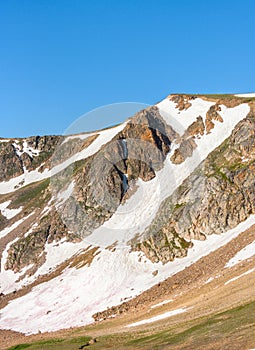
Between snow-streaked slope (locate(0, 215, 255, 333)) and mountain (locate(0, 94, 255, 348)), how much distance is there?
0.30 metres

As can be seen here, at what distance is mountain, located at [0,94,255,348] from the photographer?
60500mm

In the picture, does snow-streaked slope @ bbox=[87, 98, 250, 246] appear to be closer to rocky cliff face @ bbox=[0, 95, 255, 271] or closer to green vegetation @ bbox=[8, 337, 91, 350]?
rocky cliff face @ bbox=[0, 95, 255, 271]

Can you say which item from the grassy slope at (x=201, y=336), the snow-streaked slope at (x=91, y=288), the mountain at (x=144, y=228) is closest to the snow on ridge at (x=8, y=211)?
the mountain at (x=144, y=228)

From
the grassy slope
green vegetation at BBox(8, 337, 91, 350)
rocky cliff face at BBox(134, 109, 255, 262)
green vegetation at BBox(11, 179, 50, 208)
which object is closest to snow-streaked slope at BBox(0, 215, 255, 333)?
rocky cliff face at BBox(134, 109, 255, 262)

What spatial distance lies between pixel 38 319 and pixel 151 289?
23.0 meters

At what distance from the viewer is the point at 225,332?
2712cm

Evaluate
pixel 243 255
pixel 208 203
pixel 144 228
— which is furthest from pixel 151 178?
pixel 243 255

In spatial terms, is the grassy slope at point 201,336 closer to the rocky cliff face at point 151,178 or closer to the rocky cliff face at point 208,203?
the rocky cliff face at point 208,203

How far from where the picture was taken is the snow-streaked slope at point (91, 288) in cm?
6612

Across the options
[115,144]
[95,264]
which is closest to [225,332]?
[95,264]

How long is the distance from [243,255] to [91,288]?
106 feet

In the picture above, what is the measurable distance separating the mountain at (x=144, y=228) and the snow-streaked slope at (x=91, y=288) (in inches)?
11.7

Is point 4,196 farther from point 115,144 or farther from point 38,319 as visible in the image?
point 38,319

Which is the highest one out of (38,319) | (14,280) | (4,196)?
(4,196)
